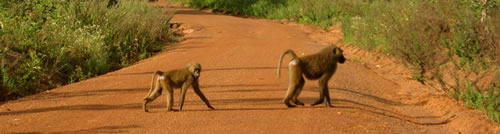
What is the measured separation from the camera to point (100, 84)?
10.4 m

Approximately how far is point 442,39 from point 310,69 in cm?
659

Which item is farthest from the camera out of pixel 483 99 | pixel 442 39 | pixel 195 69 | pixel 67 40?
pixel 442 39

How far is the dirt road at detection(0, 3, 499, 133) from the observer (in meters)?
7.47

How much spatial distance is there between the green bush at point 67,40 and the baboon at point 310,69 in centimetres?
434

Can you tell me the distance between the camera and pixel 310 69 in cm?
830

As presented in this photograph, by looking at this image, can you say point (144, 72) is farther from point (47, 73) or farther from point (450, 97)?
point (450, 97)

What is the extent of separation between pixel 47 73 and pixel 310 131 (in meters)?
5.96

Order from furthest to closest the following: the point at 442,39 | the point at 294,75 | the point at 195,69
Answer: the point at 442,39 → the point at 294,75 → the point at 195,69

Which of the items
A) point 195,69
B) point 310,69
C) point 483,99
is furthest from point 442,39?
point 195,69

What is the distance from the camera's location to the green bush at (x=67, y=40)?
10807 millimetres

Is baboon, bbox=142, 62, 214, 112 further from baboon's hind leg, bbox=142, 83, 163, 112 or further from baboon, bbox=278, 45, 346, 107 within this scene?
baboon, bbox=278, 45, 346, 107

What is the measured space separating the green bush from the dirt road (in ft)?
2.61

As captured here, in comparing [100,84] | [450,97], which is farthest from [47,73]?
[450,97]

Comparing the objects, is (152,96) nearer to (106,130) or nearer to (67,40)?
(106,130)
